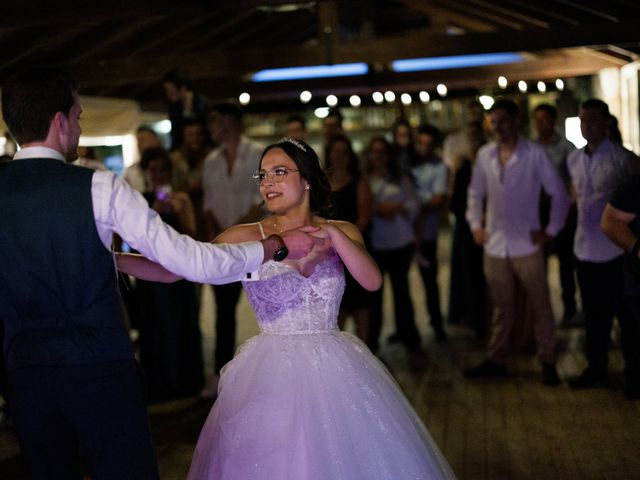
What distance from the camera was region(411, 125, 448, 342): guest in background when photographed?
778cm

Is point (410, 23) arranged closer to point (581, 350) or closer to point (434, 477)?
point (581, 350)

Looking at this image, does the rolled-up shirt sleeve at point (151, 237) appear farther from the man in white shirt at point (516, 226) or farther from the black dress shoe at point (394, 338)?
the black dress shoe at point (394, 338)

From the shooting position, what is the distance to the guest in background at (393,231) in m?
7.34

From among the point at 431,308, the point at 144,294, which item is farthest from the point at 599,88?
the point at 144,294

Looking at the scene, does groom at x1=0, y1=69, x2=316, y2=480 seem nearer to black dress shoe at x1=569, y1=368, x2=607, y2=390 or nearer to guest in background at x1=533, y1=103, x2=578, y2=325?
black dress shoe at x1=569, y1=368, x2=607, y2=390

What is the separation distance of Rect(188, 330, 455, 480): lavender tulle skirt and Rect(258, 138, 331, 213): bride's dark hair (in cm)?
57

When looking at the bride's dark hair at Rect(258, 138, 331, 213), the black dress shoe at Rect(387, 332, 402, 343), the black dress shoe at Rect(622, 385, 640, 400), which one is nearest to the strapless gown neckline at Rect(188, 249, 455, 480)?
the bride's dark hair at Rect(258, 138, 331, 213)

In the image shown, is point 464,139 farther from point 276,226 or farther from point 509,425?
point 276,226

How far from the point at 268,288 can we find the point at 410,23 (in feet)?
54.4

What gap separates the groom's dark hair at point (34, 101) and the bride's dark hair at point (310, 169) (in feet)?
3.83

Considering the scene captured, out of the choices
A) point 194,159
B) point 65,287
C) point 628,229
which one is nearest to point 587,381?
point 628,229

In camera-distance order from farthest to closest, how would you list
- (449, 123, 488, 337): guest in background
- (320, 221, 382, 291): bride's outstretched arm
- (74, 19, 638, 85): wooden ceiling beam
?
(74, 19, 638, 85): wooden ceiling beam < (449, 123, 488, 337): guest in background < (320, 221, 382, 291): bride's outstretched arm

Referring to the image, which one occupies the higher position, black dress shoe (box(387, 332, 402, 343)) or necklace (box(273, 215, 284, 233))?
necklace (box(273, 215, 284, 233))

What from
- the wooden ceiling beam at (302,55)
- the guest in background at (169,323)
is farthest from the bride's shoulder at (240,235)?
the wooden ceiling beam at (302,55)
